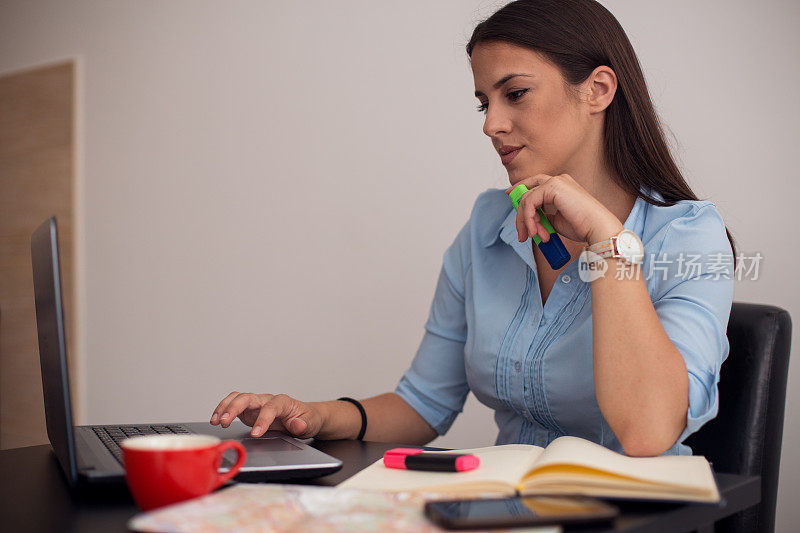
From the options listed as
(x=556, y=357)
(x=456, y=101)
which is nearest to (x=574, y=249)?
(x=556, y=357)

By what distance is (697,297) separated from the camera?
38.8 inches

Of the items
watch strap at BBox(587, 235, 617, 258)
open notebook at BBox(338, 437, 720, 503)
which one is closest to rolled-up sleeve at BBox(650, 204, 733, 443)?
watch strap at BBox(587, 235, 617, 258)

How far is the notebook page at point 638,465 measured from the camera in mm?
593

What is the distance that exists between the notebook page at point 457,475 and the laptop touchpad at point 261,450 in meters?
0.10

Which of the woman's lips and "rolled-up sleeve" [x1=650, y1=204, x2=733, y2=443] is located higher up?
the woman's lips

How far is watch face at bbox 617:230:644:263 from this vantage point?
0.94 meters

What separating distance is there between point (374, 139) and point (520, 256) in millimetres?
955

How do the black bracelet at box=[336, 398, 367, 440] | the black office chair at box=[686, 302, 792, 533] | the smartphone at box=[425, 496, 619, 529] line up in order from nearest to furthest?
the smartphone at box=[425, 496, 619, 529]
the black office chair at box=[686, 302, 792, 533]
the black bracelet at box=[336, 398, 367, 440]

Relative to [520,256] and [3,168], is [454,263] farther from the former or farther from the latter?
[3,168]

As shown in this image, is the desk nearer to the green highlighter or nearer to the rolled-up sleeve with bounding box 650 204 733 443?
the rolled-up sleeve with bounding box 650 204 733 443

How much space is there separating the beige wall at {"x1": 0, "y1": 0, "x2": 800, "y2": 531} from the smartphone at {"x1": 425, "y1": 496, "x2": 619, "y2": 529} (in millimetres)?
1204

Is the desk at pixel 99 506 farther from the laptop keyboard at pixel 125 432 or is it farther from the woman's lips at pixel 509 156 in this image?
the woman's lips at pixel 509 156

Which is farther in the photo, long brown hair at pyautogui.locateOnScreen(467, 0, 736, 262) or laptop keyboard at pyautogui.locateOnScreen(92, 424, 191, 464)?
long brown hair at pyautogui.locateOnScreen(467, 0, 736, 262)

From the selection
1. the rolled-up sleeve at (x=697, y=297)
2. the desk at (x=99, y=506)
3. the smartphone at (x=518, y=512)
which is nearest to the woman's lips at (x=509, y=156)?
the rolled-up sleeve at (x=697, y=297)
